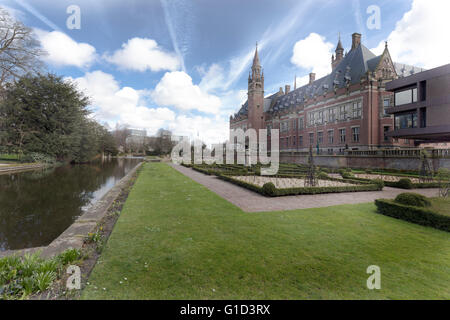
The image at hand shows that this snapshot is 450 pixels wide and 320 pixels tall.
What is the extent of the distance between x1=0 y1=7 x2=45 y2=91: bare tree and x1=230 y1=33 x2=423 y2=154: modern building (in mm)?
39917

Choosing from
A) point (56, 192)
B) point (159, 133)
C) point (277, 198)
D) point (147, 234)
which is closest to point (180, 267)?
point (147, 234)

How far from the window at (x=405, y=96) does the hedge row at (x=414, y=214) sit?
22911 millimetres

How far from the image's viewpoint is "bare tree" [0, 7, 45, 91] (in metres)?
23.0

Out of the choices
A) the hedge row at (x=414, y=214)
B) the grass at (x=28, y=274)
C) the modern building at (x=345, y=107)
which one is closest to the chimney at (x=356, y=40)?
the modern building at (x=345, y=107)

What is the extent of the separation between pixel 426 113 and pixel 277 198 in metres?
21.1

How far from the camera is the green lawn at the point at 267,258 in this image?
113 inches

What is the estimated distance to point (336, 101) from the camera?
34781mm

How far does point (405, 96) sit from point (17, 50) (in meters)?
44.1

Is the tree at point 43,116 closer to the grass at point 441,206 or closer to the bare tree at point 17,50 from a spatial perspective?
the bare tree at point 17,50

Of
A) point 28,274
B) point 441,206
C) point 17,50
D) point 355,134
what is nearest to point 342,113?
point 355,134

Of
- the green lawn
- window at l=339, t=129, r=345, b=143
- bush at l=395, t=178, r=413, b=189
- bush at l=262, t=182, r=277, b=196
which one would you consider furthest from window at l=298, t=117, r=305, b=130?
the green lawn

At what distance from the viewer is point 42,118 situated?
98.8 feet
